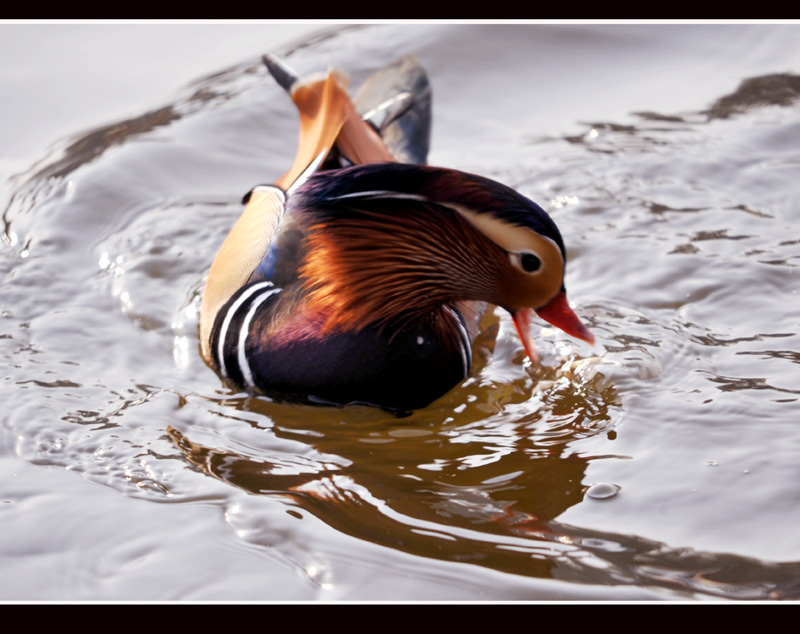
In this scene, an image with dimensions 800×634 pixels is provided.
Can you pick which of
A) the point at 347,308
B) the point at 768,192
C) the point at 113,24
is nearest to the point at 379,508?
the point at 347,308

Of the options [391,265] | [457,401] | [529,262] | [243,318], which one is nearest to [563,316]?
[529,262]

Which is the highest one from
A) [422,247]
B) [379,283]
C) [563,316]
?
[422,247]

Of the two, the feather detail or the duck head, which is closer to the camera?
the duck head

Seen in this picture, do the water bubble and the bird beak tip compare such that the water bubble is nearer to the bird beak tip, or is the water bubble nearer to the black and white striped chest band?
the bird beak tip

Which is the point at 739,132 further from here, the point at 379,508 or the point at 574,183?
the point at 379,508

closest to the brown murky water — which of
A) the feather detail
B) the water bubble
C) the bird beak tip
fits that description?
the water bubble

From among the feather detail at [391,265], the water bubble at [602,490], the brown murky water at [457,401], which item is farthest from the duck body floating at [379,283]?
the water bubble at [602,490]

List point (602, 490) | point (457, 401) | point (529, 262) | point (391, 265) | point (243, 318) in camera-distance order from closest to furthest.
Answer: point (602, 490)
point (529, 262)
point (391, 265)
point (243, 318)
point (457, 401)

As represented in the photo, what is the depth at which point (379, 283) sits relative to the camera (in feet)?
12.4

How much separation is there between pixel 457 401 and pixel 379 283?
0.60 m

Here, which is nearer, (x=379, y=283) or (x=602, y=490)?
(x=602, y=490)

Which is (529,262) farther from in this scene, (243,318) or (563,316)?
(243,318)

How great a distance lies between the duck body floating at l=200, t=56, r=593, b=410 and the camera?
3.51 metres

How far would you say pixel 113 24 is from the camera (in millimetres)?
7117
